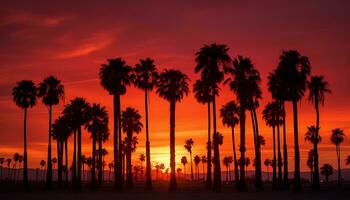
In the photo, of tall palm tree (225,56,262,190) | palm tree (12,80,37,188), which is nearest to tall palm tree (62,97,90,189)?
palm tree (12,80,37,188)

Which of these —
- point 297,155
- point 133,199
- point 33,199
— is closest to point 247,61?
point 297,155

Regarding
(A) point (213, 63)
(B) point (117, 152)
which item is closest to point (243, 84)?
(A) point (213, 63)

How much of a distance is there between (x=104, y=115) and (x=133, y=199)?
161 feet

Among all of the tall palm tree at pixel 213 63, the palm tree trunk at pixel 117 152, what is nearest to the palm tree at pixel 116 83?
the palm tree trunk at pixel 117 152

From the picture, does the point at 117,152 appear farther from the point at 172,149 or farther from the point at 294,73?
the point at 294,73

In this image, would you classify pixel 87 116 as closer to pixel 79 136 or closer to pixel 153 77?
pixel 79 136

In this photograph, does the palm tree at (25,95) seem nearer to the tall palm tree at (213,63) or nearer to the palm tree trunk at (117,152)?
the palm tree trunk at (117,152)

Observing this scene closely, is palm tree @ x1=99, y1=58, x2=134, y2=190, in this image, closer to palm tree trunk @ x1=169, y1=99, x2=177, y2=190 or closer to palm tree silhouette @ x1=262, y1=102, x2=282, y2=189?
palm tree trunk @ x1=169, y1=99, x2=177, y2=190

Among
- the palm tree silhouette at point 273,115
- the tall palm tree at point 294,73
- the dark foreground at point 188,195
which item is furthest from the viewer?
the palm tree silhouette at point 273,115

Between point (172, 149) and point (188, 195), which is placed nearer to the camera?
point (188, 195)

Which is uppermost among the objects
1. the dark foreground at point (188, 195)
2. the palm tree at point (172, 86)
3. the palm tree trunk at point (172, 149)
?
the palm tree at point (172, 86)

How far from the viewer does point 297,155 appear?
67500 mm

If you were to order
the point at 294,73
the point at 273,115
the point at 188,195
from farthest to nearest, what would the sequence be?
the point at 273,115, the point at 294,73, the point at 188,195

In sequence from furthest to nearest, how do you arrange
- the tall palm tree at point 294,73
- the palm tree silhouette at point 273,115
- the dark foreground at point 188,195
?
the palm tree silhouette at point 273,115, the tall palm tree at point 294,73, the dark foreground at point 188,195
